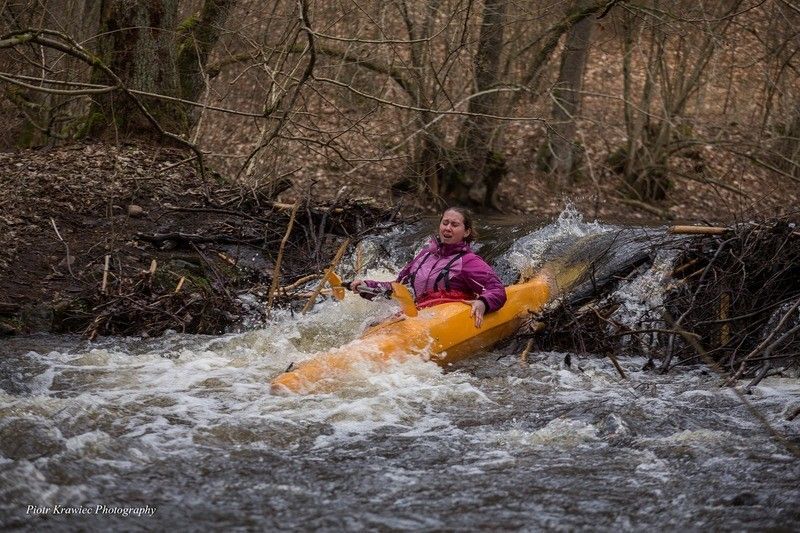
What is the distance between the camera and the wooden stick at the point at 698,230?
23.0 ft

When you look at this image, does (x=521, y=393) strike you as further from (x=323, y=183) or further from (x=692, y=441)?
(x=323, y=183)

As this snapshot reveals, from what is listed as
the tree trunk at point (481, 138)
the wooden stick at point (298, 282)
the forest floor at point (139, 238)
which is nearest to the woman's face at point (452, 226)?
the wooden stick at point (298, 282)

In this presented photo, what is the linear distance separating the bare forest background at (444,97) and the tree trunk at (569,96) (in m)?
0.04

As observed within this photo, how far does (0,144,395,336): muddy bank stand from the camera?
7309mm

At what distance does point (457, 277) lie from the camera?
6961 millimetres

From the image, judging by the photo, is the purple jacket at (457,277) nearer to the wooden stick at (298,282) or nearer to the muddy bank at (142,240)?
the wooden stick at (298,282)

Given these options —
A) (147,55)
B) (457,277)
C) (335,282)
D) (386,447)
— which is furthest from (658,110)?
(386,447)

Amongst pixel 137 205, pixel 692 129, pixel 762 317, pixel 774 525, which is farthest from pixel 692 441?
pixel 692 129

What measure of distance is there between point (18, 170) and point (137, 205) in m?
1.41

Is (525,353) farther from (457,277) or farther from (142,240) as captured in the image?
(142,240)

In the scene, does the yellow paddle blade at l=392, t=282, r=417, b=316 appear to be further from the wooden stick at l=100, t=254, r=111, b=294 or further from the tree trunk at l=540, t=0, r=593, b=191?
the tree trunk at l=540, t=0, r=593, b=191

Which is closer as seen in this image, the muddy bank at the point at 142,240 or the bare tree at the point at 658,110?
the muddy bank at the point at 142,240

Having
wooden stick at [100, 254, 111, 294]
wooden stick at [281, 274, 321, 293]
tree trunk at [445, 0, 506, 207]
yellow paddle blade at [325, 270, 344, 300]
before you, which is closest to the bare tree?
tree trunk at [445, 0, 506, 207]

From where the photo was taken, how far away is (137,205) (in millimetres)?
9469
